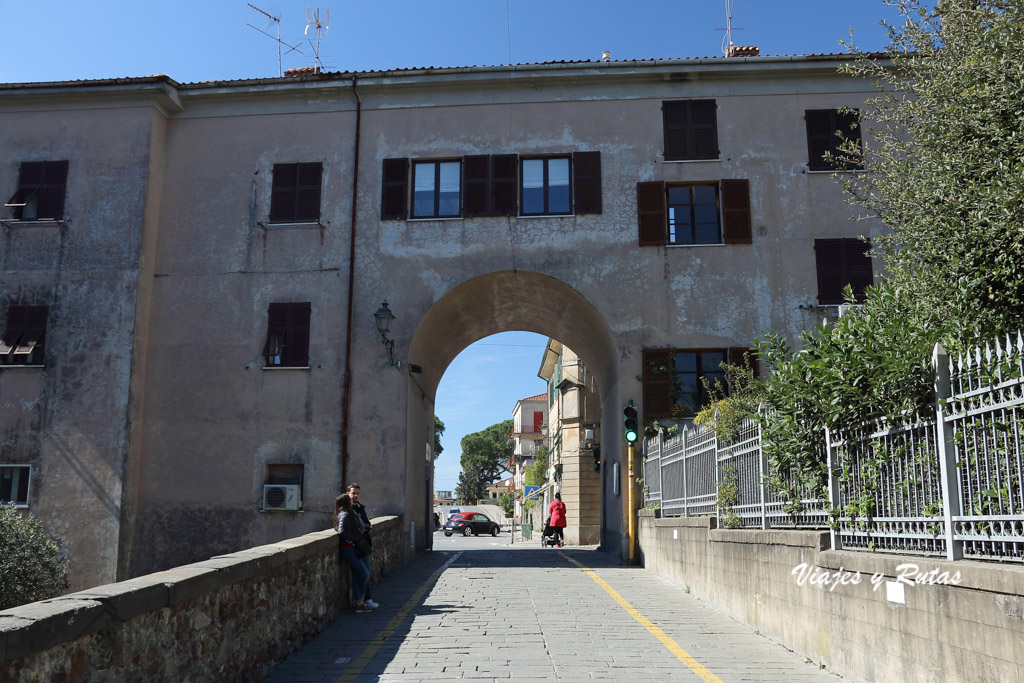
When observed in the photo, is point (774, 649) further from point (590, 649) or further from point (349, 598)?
point (349, 598)

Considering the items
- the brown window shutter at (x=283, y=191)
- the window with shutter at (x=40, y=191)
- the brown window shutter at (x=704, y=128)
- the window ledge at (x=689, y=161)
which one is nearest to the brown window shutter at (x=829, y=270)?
the window ledge at (x=689, y=161)

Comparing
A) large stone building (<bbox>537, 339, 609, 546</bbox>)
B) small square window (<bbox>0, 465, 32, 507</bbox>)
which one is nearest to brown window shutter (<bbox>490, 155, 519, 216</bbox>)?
small square window (<bbox>0, 465, 32, 507</bbox>)

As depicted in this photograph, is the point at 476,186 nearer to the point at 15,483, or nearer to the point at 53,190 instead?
the point at 53,190

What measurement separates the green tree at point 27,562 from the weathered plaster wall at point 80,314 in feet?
1.30

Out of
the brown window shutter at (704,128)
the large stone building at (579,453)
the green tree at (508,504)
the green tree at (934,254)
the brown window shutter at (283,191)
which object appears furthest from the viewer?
the green tree at (508,504)

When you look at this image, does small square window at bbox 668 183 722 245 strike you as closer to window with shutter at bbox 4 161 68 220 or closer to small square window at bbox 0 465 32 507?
window with shutter at bbox 4 161 68 220

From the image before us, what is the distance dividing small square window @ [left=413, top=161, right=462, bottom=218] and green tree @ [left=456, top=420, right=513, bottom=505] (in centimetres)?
10894

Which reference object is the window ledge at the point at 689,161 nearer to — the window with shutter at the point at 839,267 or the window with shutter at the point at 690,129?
the window with shutter at the point at 690,129

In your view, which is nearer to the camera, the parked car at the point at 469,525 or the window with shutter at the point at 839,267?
the window with shutter at the point at 839,267

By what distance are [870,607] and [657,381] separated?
39.7 ft

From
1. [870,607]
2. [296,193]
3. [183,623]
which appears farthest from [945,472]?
[296,193]

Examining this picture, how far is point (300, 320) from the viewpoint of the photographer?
1983cm

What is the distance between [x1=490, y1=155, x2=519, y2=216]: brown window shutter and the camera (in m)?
20.0

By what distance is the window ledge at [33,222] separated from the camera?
2030cm
